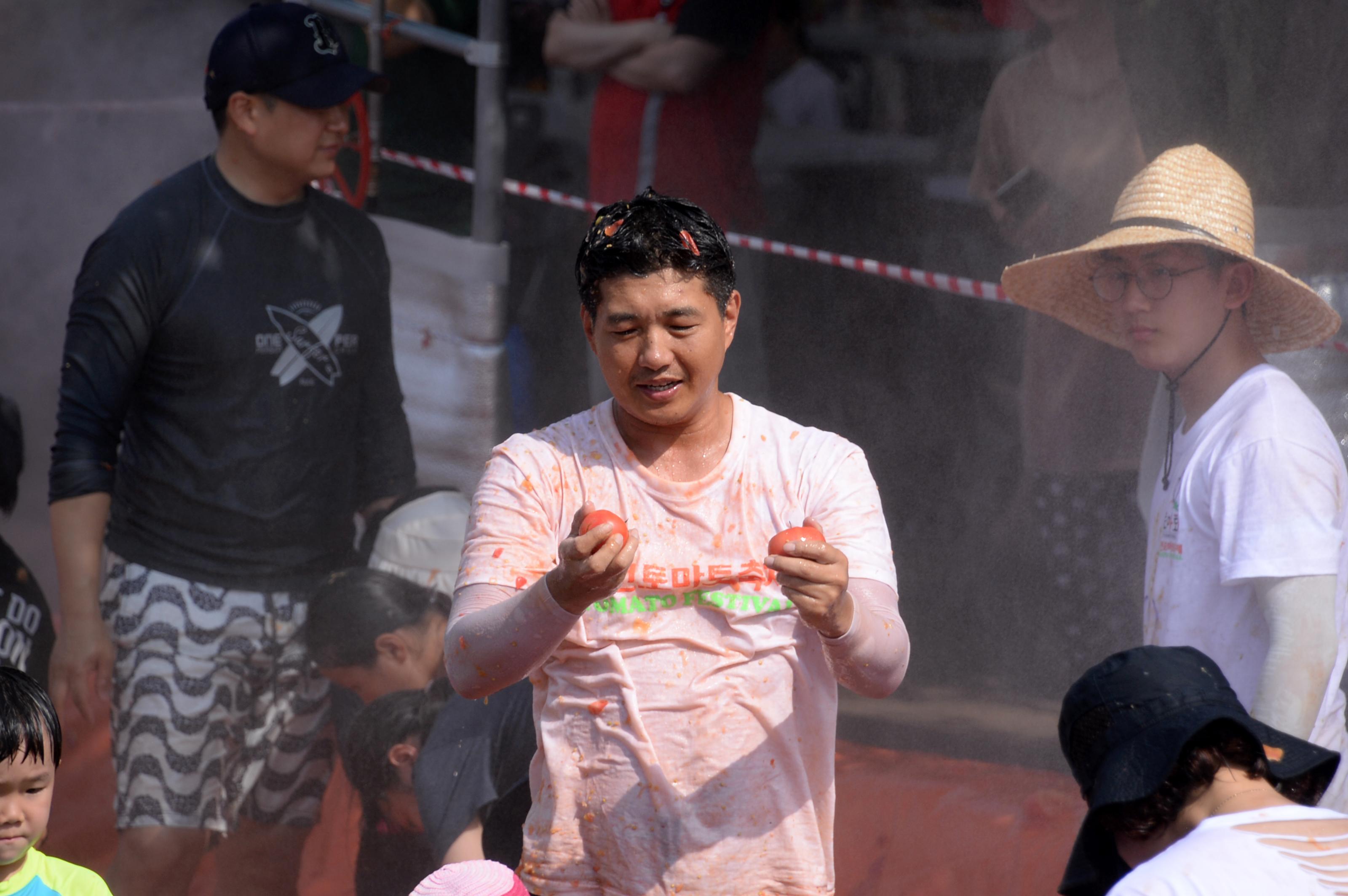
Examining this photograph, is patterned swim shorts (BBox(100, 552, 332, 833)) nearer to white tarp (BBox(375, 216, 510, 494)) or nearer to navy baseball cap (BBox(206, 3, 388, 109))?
white tarp (BBox(375, 216, 510, 494))

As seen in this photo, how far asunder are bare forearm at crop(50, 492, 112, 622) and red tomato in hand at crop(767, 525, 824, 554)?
2.47m

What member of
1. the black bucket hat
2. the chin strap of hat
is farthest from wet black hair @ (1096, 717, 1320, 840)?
the chin strap of hat

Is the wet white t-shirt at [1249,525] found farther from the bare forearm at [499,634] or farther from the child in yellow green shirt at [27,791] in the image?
the child in yellow green shirt at [27,791]

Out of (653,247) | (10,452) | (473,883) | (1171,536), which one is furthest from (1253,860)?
(10,452)

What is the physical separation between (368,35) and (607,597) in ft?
8.27

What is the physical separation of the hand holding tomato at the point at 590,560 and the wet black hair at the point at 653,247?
0.39 meters

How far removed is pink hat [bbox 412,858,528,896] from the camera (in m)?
1.43

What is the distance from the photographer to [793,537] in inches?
65.2

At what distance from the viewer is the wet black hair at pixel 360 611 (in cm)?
363

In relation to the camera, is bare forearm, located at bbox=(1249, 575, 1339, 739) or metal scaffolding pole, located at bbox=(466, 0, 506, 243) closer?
bare forearm, located at bbox=(1249, 575, 1339, 739)

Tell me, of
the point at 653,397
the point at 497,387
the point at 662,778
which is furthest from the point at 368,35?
the point at 662,778

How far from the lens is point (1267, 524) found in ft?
8.48

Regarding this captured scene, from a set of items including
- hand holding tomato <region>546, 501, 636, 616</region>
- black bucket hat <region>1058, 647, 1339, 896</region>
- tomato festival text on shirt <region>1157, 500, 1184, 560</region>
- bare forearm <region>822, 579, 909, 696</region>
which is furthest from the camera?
tomato festival text on shirt <region>1157, 500, 1184, 560</region>

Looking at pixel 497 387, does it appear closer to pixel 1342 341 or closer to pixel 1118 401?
pixel 1118 401
